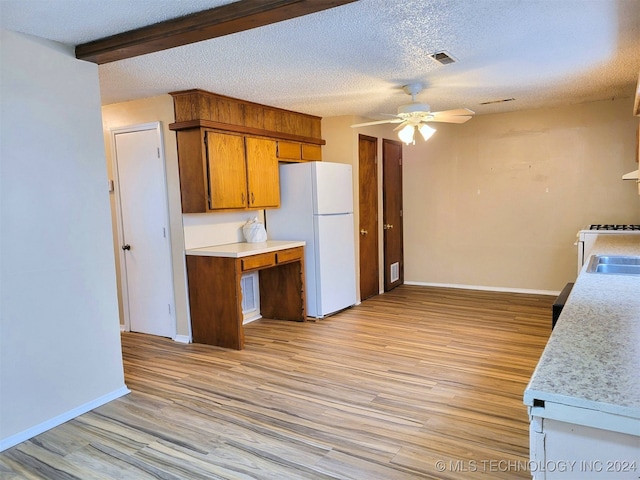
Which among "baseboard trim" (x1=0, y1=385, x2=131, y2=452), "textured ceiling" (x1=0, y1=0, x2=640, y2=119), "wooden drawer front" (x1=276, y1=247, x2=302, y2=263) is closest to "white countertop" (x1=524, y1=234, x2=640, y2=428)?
"textured ceiling" (x1=0, y1=0, x2=640, y2=119)

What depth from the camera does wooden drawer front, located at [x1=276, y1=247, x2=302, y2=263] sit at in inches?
171

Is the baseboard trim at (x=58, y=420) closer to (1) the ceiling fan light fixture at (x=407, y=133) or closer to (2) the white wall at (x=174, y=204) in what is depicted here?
(2) the white wall at (x=174, y=204)

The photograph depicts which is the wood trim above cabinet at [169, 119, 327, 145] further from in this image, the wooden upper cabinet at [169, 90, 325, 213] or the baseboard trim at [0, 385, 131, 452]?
the baseboard trim at [0, 385, 131, 452]

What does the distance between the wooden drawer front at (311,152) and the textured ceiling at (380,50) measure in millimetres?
661

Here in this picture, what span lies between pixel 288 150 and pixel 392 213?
2.04 m

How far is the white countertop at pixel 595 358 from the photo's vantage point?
37.5 inches

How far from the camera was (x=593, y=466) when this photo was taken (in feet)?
3.14

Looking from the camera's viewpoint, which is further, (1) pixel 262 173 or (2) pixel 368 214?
(2) pixel 368 214

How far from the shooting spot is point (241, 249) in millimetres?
4086

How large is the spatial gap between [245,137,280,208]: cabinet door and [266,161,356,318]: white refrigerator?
0.21 metres

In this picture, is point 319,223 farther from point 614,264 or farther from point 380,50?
point 614,264

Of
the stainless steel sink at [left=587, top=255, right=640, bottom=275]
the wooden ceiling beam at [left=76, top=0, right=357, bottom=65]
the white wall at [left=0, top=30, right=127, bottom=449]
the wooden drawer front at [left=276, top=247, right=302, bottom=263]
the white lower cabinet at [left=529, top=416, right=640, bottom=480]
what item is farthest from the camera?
the wooden drawer front at [left=276, top=247, right=302, bottom=263]

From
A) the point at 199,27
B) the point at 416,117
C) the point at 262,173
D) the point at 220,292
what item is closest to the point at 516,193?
the point at 416,117

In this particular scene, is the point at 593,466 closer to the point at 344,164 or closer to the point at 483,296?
the point at 344,164
